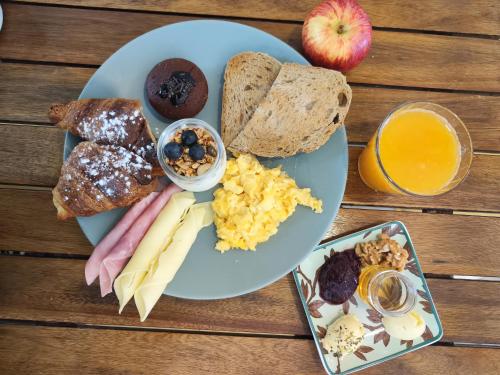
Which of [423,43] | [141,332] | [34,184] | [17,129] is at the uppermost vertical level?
[423,43]

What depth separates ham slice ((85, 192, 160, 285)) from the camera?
1296 millimetres

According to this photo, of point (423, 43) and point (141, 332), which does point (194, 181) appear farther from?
point (423, 43)

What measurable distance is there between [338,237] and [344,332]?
31cm

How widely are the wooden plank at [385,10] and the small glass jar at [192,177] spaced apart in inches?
20.8

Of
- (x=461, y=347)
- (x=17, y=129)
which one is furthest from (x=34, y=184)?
(x=461, y=347)

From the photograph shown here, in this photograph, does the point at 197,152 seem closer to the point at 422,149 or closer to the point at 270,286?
the point at 270,286

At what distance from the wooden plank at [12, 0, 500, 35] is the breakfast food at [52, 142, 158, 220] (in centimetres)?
63

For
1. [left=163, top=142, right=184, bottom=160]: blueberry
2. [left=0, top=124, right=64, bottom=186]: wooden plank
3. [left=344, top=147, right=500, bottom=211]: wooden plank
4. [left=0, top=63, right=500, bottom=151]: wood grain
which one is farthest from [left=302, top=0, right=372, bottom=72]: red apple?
[left=0, top=124, right=64, bottom=186]: wooden plank

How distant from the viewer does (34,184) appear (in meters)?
1.46

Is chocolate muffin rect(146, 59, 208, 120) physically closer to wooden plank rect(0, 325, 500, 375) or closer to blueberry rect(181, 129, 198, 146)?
blueberry rect(181, 129, 198, 146)

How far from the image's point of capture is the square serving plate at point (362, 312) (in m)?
1.39

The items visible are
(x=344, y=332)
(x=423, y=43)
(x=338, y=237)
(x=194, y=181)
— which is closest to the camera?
(x=194, y=181)

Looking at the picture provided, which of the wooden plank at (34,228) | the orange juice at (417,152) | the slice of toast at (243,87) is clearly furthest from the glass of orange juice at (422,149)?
the wooden plank at (34,228)

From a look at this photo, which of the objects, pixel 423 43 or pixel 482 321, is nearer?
pixel 482 321
